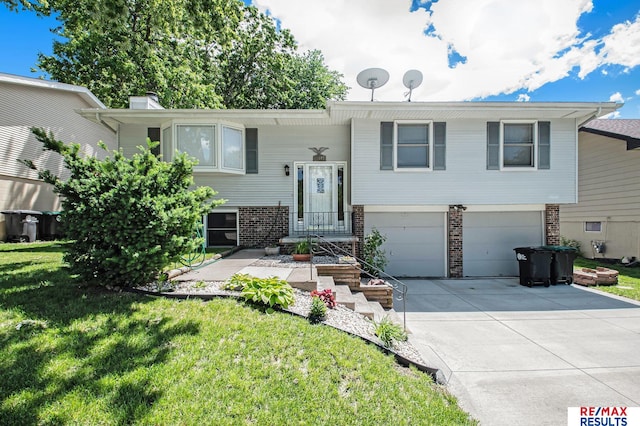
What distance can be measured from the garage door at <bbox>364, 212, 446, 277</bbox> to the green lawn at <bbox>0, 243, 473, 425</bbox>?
19.9 ft

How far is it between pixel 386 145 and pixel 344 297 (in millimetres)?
5355

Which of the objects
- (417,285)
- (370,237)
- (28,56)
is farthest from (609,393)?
(28,56)

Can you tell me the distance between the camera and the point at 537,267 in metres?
8.42

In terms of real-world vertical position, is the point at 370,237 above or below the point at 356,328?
above

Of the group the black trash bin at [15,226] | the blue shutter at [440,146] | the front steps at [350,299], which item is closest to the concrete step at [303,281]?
the front steps at [350,299]

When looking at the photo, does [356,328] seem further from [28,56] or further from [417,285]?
[28,56]

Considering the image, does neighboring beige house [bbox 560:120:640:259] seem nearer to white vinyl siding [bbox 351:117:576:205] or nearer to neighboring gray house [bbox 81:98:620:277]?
white vinyl siding [bbox 351:117:576:205]

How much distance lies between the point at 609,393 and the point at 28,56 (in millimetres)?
27027

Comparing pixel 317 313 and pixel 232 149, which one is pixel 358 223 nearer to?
pixel 232 149

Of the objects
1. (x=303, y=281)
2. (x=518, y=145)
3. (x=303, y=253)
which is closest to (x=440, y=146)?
(x=518, y=145)

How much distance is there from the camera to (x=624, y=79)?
12.7m

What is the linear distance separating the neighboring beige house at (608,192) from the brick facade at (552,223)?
14.0 ft

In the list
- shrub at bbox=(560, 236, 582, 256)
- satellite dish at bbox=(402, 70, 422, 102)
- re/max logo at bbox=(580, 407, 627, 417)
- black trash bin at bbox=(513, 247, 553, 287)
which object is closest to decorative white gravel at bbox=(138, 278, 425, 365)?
re/max logo at bbox=(580, 407, 627, 417)

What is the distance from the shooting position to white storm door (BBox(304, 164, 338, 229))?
9.65m
